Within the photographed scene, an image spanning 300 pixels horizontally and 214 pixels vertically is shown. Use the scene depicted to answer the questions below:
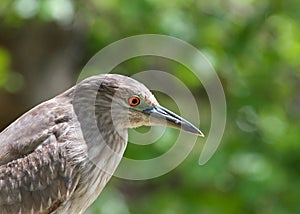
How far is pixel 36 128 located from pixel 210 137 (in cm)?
234

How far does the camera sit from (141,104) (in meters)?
3.27

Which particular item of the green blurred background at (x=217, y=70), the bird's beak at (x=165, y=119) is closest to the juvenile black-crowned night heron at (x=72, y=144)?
the bird's beak at (x=165, y=119)

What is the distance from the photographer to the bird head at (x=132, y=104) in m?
3.26

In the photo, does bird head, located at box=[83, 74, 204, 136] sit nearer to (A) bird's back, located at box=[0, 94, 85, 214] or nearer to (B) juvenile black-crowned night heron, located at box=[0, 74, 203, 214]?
(B) juvenile black-crowned night heron, located at box=[0, 74, 203, 214]

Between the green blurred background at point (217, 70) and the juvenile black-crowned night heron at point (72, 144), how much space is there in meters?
2.20

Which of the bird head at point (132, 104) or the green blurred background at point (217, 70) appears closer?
the bird head at point (132, 104)

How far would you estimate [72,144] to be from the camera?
3311mm

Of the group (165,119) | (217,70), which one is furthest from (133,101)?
(217,70)

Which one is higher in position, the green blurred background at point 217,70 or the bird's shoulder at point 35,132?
the green blurred background at point 217,70

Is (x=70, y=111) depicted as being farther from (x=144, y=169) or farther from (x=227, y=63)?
(x=227, y=63)

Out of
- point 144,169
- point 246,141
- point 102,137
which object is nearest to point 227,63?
point 246,141

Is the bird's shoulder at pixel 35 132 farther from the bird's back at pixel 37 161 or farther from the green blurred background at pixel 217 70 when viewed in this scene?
the green blurred background at pixel 217 70

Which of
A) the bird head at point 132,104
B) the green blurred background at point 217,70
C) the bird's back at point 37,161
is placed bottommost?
the bird's back at point 37,161

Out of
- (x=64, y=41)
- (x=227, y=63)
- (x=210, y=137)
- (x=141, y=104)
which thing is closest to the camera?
(x=141, y=104)
